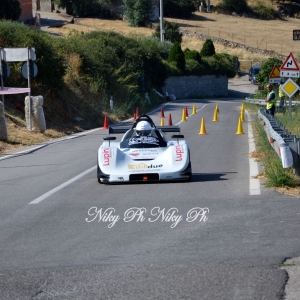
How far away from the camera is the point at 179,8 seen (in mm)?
104938

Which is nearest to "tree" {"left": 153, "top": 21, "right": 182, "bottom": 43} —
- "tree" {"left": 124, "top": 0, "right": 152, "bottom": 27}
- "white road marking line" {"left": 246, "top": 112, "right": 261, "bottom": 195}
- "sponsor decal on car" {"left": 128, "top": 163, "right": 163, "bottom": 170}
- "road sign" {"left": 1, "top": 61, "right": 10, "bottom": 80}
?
"tree" {"left": 124, "top": 0, "right": 152, "bottom": 27}

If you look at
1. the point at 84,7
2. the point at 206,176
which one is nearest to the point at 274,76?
the point at 206,176

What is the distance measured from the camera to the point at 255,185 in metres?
11.6

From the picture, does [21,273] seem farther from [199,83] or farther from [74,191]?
[199,83]

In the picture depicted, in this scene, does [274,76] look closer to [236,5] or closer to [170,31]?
[170,31]

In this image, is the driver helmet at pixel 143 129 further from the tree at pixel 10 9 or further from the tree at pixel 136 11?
the tree at pixel 136 11

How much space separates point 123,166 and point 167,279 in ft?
19.2

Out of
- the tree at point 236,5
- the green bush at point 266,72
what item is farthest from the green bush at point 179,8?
the green bush at point 266,72

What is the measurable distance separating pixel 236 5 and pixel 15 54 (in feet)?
314

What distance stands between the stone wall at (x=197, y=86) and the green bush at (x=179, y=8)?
38587mm

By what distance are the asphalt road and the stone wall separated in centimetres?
4853

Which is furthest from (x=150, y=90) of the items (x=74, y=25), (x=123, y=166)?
(x=123, y=166)

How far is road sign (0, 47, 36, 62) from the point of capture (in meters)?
23.2

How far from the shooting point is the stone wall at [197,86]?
205 feet
